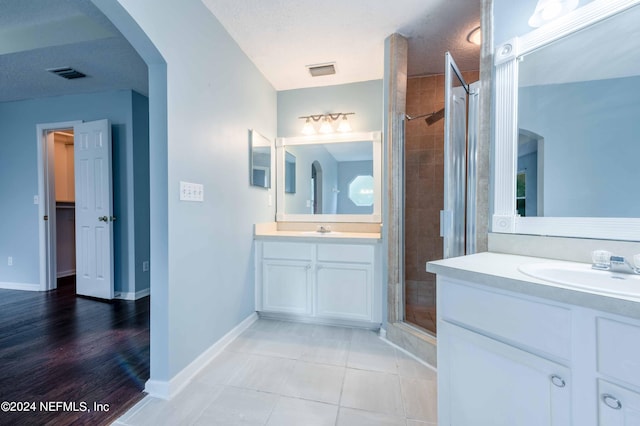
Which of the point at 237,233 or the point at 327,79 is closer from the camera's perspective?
the point at 237,233

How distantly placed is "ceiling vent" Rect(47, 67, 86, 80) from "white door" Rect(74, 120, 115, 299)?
1.50 feet

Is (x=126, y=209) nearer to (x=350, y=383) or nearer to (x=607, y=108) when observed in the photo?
(x=350, y=383)

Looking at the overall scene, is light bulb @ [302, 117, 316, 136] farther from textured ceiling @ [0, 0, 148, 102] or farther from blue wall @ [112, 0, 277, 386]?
textured ceiling @ [0, 0, 148, 102]

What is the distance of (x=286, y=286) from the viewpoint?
2404 millimetres

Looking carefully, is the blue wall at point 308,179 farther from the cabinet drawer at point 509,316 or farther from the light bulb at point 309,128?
the cabinet drawer at point 509,316

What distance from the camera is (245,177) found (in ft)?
7.56

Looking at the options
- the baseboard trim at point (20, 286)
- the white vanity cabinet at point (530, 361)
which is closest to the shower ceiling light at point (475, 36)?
the white vanity cabinet at point (530, 361)

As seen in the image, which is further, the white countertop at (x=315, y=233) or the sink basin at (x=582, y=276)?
the white countertop at (x=315, y=233)

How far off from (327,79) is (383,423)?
284 cm

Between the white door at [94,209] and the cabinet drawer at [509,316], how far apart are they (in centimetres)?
348

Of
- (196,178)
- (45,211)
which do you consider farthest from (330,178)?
(45,211)

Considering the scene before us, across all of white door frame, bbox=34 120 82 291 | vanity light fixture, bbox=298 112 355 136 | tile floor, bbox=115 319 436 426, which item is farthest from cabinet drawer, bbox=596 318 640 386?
white door frame, bbox=34 120 82 291

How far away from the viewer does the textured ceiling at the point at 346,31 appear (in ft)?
5.86

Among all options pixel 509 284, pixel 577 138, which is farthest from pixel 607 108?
pixel 509 284
